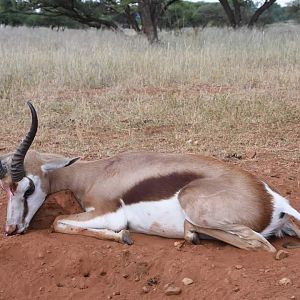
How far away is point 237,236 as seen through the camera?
147 inches

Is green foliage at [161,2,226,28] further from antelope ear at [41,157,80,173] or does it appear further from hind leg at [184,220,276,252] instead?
hind leg at [184,220,276,252]

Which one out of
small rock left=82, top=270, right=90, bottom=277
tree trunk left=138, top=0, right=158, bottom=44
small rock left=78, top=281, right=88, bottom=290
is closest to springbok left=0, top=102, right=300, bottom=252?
small rock left=82, top=270, right=90, bottom=277

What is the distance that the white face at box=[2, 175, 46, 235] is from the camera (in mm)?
4215

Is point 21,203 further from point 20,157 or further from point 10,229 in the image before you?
point 20,157

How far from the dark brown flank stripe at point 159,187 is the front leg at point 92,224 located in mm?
191

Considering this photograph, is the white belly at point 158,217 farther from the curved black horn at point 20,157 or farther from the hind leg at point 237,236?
the curved black horn at point 20,157

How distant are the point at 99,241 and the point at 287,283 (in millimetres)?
1396

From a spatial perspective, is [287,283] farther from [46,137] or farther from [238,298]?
[46,137]

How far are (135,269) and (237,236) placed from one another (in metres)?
0.67

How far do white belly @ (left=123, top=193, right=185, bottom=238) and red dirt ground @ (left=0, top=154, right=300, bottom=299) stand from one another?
0.07 meters

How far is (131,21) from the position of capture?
22.3 metres

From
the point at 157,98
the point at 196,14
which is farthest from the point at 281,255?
the point at 196,14

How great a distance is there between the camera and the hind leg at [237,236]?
3.69 meters

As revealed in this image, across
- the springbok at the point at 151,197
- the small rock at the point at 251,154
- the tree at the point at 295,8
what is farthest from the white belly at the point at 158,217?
the tree at the point at 295,8
